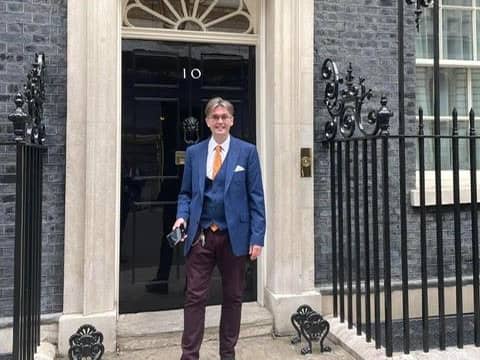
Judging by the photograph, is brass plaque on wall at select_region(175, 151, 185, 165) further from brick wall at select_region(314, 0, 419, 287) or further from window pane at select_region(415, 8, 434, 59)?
window pane at select_region(415, 8, 434, 59)

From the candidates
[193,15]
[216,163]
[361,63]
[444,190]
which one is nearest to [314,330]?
[216,163]

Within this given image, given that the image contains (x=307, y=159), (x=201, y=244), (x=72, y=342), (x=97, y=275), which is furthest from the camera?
(x=307, y=159)

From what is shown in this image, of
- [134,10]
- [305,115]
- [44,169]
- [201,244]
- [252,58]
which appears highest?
[134,10]

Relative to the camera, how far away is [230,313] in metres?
3.45

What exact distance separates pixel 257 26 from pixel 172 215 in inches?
74.6

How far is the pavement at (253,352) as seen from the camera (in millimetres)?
3918

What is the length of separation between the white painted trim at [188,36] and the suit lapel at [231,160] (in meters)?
1.58

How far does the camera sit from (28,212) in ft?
11.1

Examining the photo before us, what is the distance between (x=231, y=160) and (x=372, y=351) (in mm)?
1719

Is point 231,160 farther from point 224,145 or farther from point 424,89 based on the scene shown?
point 424,89

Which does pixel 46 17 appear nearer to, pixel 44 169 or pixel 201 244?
pixel 44 169

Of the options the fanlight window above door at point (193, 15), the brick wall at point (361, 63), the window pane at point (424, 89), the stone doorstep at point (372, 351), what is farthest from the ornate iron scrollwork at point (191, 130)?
the window pane at point (424, 89)

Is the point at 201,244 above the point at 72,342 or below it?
above

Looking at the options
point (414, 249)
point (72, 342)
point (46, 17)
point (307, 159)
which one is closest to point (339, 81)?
point (307, 159)
